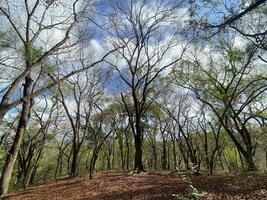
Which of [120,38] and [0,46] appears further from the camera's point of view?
[120,38]

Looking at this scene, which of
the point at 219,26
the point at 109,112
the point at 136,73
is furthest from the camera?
the point at 109,112

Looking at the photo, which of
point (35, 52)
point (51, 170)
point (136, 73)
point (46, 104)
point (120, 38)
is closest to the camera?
point (35, 52)

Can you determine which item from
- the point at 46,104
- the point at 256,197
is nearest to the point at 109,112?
the point at 46,104

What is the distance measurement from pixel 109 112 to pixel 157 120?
258 inches

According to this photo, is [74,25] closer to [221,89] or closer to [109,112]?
[221,89]

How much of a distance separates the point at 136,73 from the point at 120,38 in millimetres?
3137

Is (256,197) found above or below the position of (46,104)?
below

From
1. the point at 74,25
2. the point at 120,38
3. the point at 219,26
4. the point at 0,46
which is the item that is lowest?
the point at 219,26

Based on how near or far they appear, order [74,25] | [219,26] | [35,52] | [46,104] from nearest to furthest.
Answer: [219,26], [35,52], [74,25], [46,104]

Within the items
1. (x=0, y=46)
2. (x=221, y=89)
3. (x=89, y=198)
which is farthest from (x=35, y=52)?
(x=221, y=89)

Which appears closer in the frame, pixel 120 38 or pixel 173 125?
pixel 120 38

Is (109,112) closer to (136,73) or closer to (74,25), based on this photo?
(136,73)

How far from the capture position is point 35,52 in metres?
13.7

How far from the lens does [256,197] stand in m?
11.7
